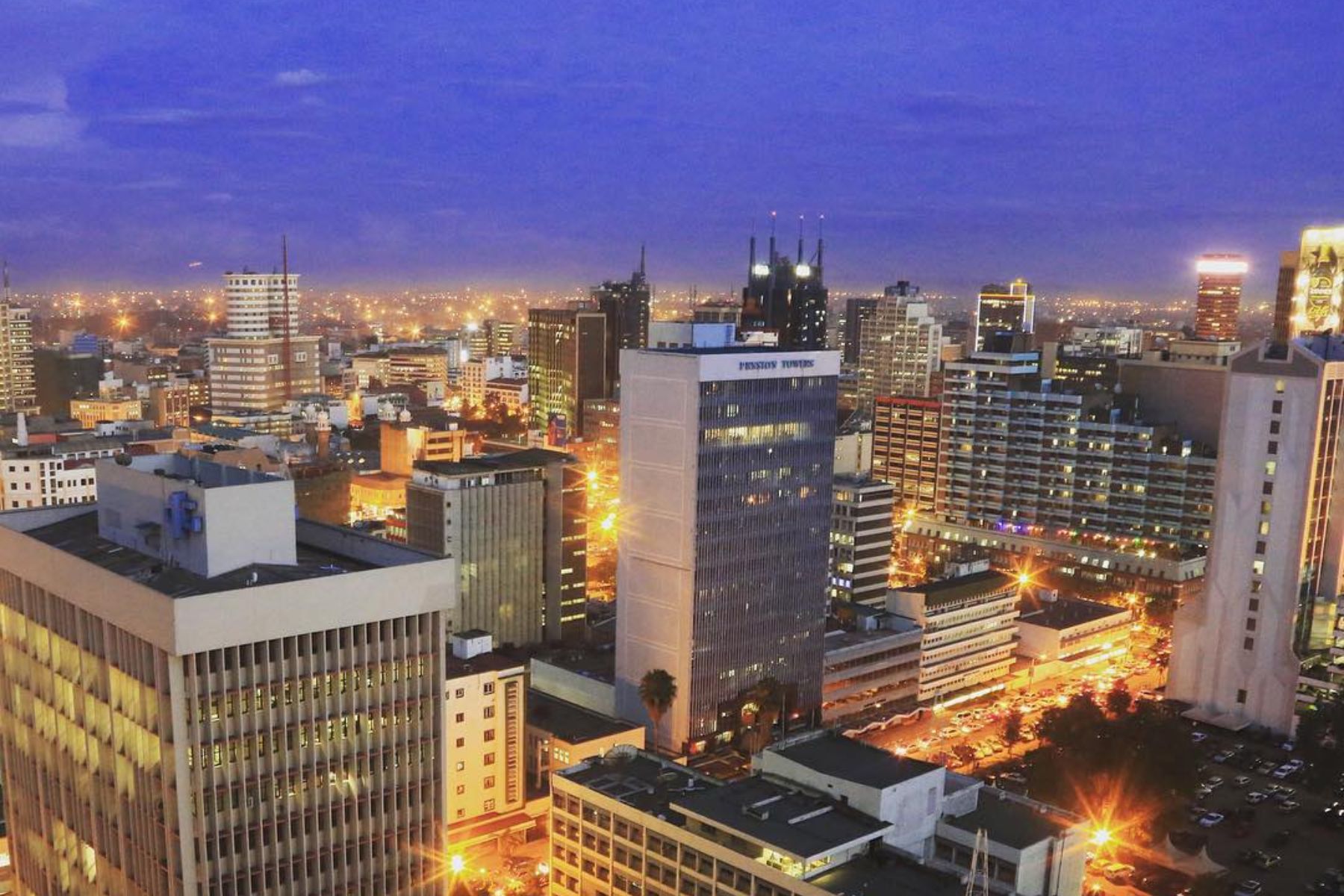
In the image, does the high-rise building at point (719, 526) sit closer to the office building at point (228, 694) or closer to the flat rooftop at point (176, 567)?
the flat rooftop at point (176, 567)

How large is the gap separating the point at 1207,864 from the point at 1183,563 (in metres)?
60.2

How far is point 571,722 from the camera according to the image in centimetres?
7869

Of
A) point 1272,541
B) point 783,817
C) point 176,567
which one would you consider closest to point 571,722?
point 783,817

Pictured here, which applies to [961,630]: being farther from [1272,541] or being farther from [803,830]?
[803,830]

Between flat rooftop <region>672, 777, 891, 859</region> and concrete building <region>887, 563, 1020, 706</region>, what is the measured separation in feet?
143

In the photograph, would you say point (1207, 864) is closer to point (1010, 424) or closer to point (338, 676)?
point (338, 676)

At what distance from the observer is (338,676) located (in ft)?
119

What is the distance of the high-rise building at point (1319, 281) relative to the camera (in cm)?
12581

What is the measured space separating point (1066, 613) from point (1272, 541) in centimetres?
2537

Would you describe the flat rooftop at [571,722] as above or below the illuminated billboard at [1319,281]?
below

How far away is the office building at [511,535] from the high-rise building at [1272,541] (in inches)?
2142

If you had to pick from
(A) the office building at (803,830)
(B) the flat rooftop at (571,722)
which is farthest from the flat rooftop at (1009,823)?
(B) the flat rooftop at (571,722)

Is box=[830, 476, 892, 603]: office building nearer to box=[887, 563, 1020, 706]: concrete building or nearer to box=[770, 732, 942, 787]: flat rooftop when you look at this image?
box=[887, 563, 1020, 706]: concrete building

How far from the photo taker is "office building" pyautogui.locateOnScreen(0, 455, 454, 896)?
34.4 metres
